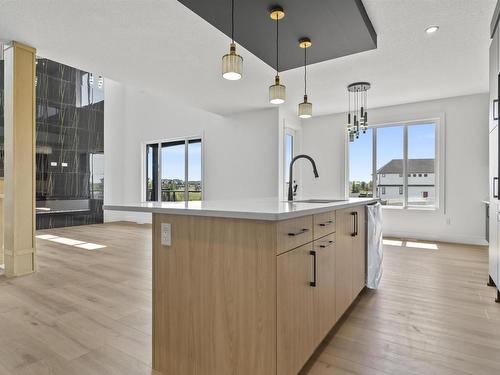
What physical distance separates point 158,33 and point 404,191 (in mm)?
5265

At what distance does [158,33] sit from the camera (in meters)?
3.13

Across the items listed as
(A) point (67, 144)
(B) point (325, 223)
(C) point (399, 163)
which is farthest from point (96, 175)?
(B) point (325, 223)

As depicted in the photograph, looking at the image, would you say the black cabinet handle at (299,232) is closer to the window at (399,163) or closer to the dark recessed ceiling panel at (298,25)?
the dark recessed ceiling panel at (298,25)

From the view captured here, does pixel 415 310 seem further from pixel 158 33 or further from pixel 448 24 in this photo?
pixel 158 33

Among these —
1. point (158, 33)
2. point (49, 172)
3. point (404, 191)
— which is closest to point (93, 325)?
point (158, 33)

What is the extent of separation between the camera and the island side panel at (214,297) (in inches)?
50.0

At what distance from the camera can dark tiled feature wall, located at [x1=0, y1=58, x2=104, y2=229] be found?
7004 millimetres

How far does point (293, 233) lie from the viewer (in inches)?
54.6

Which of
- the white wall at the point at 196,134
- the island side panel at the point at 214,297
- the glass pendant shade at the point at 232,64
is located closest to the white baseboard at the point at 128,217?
the white wall at the point at 196,134

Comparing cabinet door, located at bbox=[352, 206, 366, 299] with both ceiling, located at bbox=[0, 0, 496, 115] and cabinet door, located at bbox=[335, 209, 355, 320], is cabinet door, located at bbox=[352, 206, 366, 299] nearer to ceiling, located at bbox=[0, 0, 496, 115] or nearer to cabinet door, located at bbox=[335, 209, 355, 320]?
cabinet door, located at bbox=[335, 209, 355, 320]

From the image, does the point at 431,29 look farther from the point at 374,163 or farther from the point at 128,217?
the point at 128,217

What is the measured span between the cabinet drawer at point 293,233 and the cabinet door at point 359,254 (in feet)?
3.51

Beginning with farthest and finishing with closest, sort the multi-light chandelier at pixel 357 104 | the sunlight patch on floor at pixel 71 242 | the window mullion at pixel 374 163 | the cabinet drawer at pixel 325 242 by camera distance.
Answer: the window mullion at pixel 374 163 < the sunlight patch on floor at pixel 71 242 < the multi-light chandelier at pixel 357 104 < the cabinet drawer at pixel 325 242

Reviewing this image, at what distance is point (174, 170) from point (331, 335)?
21.3 feet
